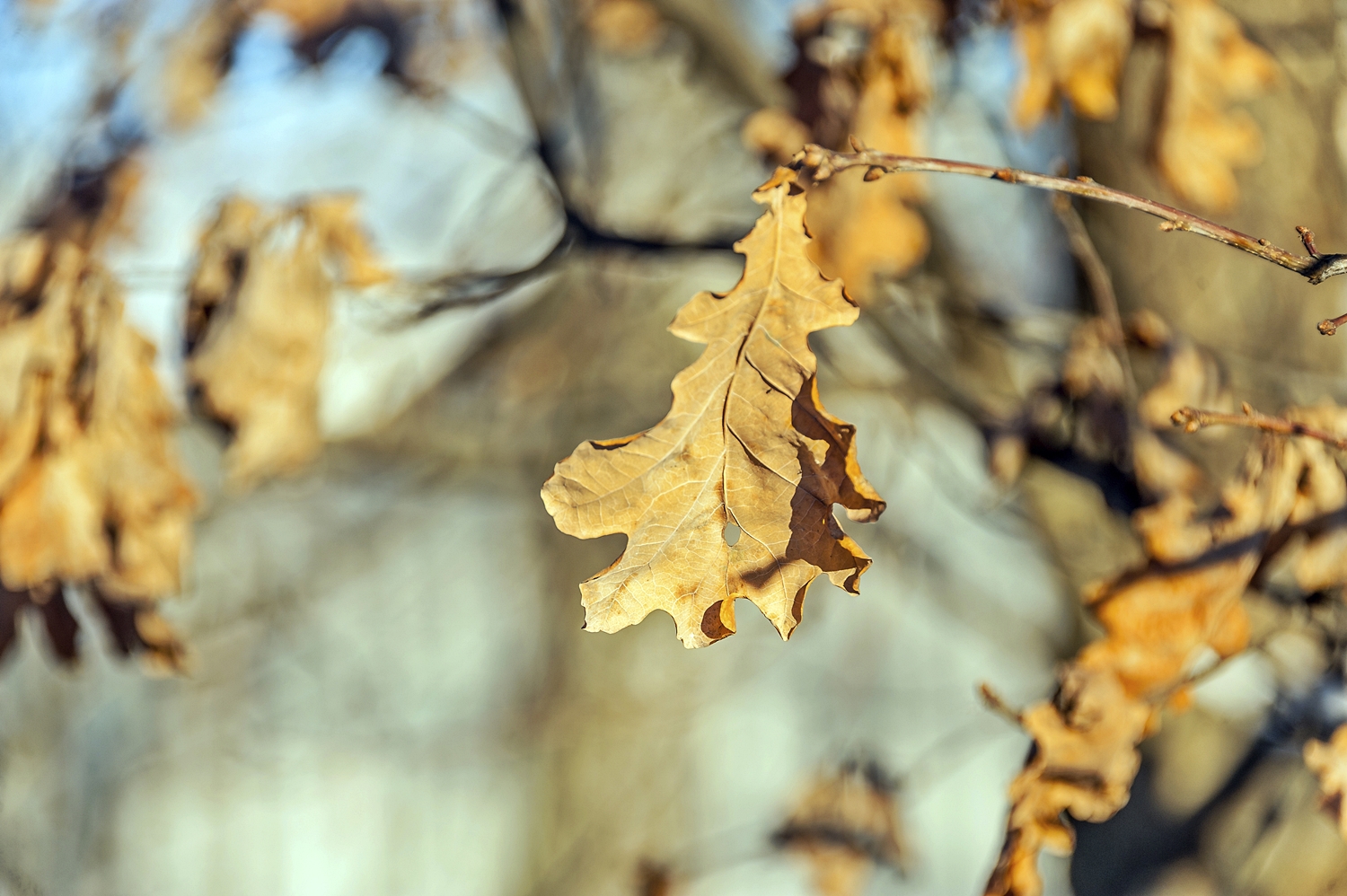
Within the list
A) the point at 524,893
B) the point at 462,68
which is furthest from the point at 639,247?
the point at 524,893

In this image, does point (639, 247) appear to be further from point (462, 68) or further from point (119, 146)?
point (119, 146)

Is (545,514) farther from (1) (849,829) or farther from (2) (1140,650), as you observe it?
(2) (1140,650)

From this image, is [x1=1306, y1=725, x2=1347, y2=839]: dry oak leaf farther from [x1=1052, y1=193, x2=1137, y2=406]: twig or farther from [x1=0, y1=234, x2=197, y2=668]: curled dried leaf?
[x1=0, y1=234, x2=197, y2=668]: curled dried leaf

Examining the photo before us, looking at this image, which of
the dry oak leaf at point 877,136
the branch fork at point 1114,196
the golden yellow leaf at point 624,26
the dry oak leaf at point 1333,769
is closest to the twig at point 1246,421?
the branch fork at point 1114,196

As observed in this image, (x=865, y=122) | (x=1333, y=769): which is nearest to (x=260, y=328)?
(x=865, y=122)

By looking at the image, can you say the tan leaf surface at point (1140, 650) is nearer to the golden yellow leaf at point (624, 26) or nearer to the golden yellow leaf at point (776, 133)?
the golden yellow leaf at point (776, 133)

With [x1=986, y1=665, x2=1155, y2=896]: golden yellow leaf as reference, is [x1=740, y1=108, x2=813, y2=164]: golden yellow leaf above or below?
above

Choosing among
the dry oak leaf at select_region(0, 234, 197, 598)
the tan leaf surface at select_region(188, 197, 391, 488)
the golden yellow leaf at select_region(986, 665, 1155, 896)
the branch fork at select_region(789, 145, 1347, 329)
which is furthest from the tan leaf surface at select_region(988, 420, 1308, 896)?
the dry oak leaf at select_region(0, 234, 197, 598)
